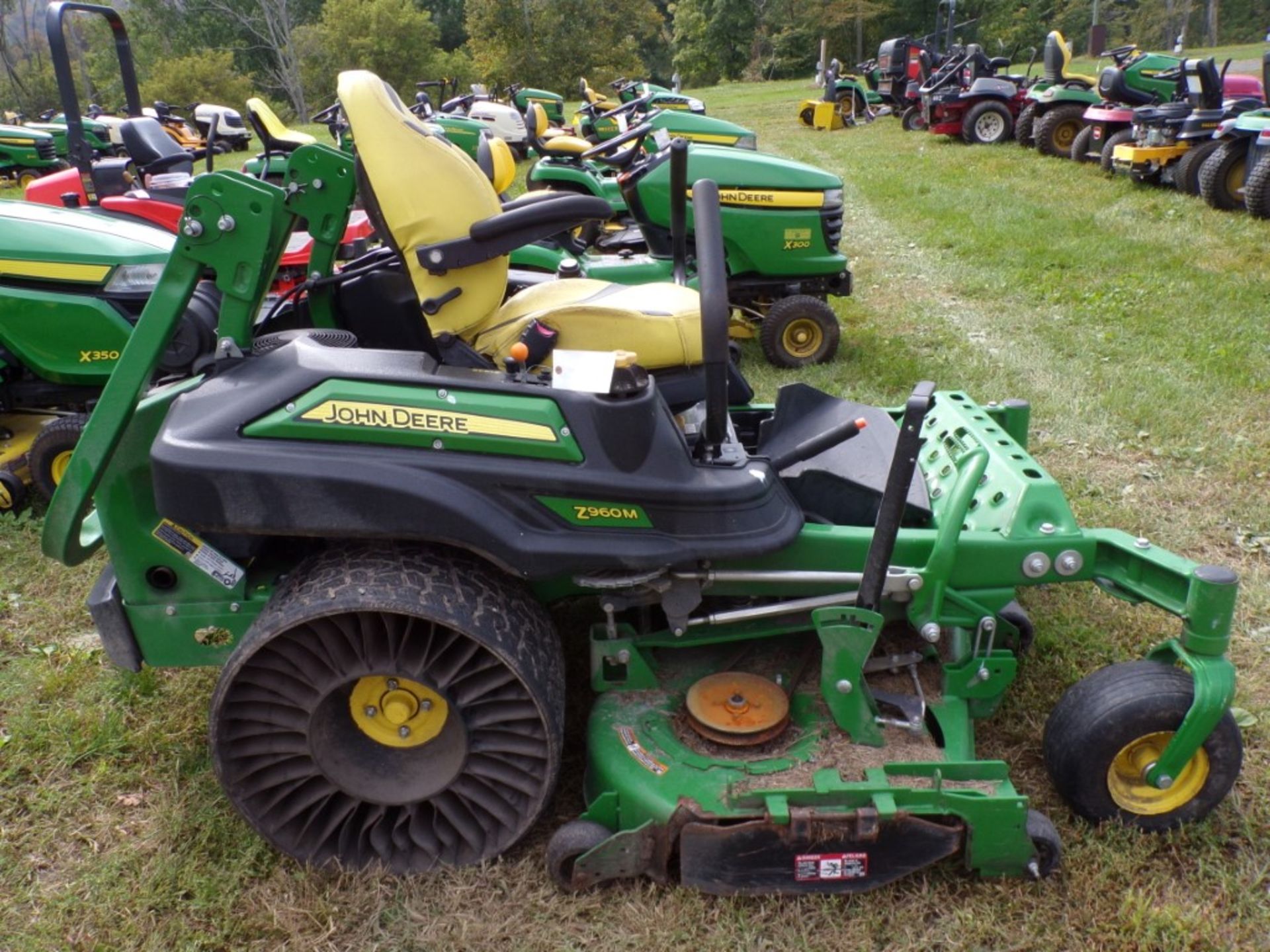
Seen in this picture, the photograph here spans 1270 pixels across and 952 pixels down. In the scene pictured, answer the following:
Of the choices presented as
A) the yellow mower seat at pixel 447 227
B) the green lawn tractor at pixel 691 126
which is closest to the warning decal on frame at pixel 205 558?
the yellow mower seat at pixel 447 227

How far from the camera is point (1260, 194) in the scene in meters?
8.21

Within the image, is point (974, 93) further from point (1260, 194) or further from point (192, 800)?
point (192, 800)

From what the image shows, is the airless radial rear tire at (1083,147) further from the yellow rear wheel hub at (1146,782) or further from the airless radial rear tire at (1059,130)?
the yellow rear wheel hub at (1146,782)

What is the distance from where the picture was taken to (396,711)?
2.32 meters

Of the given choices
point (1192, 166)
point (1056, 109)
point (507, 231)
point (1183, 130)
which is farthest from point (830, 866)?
point (1056, 109)

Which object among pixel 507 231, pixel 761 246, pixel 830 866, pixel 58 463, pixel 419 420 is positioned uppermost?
pixel 507 231

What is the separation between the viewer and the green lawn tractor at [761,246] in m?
5.30

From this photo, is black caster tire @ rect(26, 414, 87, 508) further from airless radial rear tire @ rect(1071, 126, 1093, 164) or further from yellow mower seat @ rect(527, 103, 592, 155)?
airless radial rear tire @ rect(1071, 126, 1093, 164)

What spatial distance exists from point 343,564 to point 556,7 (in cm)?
3212

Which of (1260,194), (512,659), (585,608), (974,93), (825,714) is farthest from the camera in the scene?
(974,93)

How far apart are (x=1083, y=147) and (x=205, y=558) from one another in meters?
11.4

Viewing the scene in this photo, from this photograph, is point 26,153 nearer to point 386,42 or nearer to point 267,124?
point 267,124

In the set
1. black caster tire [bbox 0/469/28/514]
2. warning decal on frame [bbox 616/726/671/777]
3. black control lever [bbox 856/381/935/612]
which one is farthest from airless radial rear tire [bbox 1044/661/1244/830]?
black caster tire [bbox 0/469/28/514]

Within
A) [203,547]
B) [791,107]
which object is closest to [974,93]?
[791,107]
